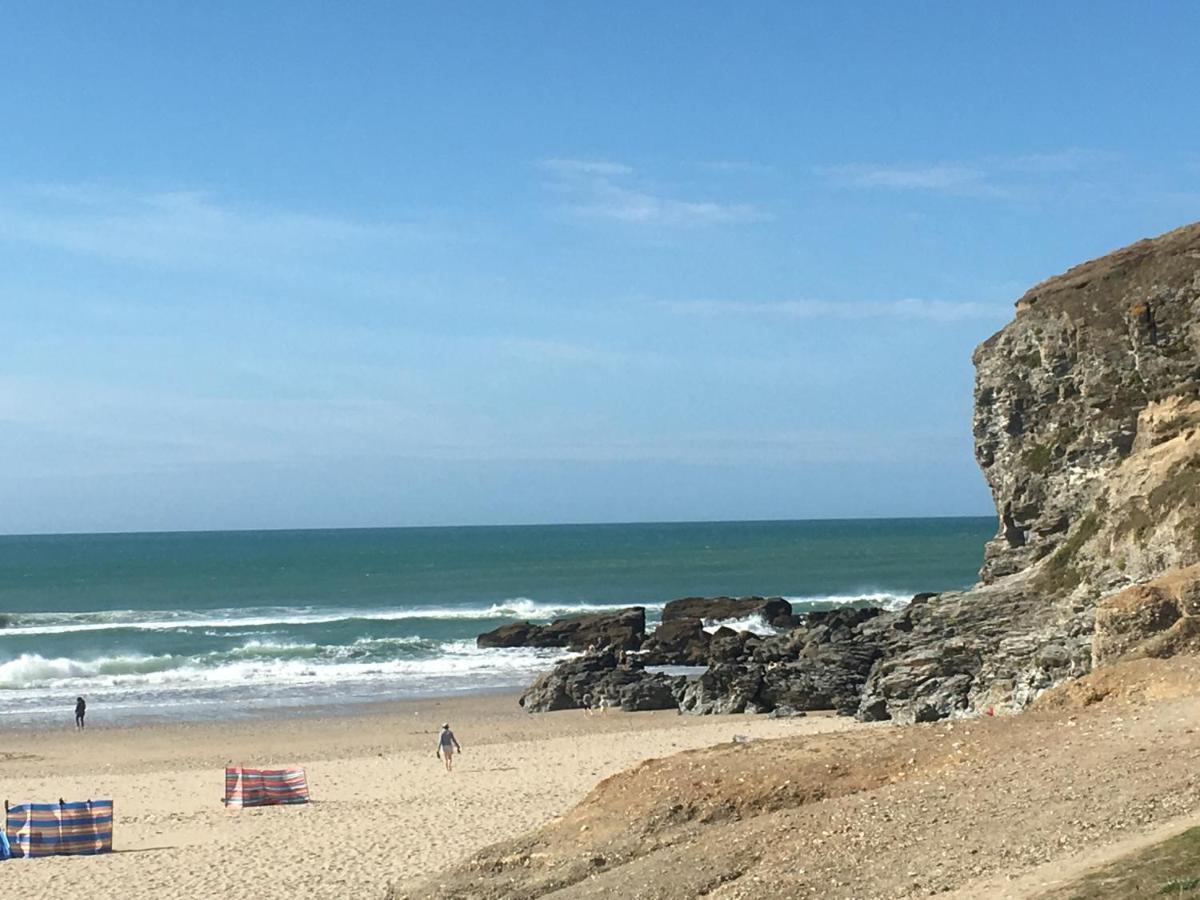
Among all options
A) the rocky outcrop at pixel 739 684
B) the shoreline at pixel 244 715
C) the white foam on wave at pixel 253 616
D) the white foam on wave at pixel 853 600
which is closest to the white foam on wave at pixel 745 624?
the white foam on wave at pixel 853 600

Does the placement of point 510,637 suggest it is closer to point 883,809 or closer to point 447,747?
point 447,747

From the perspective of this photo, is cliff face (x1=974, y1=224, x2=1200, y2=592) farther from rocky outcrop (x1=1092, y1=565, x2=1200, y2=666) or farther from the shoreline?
the shoreline

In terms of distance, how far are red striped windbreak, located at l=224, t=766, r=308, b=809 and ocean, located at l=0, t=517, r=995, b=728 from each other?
587 inches

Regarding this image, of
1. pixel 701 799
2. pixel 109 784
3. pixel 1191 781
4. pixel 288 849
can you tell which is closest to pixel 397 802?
pixel 288 849

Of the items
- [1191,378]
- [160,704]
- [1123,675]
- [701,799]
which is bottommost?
[160,704]

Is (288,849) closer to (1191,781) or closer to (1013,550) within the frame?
(1191,781)

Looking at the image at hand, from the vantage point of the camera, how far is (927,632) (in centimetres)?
3011

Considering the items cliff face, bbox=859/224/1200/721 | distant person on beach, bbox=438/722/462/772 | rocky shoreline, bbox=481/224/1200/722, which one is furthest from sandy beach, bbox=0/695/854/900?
cliff face, bbox=859/224/1200/721

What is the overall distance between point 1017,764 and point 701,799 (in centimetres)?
334

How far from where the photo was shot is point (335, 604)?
3270 inches

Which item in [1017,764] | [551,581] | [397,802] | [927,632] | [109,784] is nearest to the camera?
[1017,764]

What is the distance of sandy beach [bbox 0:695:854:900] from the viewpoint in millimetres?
19344

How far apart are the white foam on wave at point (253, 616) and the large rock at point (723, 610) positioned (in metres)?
8.17

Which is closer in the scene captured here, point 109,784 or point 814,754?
point 814,754
